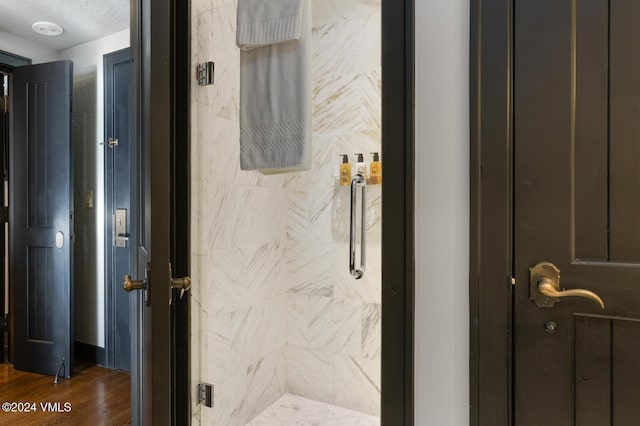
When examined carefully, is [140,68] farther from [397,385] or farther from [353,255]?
[353,255]

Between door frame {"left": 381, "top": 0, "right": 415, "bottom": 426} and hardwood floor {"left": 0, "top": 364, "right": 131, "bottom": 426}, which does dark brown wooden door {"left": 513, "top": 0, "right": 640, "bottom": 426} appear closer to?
door frame {"left": 381, "top": 0, "right": 415, "bottom": 426}

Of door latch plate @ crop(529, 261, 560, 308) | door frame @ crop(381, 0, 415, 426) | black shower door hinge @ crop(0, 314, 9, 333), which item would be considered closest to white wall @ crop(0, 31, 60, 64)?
black shower door hinge @ crop(0, 314, 9, 333)

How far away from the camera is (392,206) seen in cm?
100

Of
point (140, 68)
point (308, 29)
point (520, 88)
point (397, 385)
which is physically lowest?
point (397, 385)

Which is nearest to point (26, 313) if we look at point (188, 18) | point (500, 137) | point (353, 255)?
point (353, 255)

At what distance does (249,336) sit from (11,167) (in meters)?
2.20

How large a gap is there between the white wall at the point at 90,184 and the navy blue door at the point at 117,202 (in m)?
0.08

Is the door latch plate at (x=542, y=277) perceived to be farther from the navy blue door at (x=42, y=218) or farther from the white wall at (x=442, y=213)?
the navy blue door at (x=42, y=218)

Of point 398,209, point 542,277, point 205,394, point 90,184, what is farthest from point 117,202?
point 542,277

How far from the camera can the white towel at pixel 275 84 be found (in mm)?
1151

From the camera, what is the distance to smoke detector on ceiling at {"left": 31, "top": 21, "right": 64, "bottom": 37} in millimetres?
2521

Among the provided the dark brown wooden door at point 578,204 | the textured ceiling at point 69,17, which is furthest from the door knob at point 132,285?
the textured ceiling at point 69,17

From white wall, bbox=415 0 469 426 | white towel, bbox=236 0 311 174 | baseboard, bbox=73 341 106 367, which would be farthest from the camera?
baseboard, bbox=73 341 106 367

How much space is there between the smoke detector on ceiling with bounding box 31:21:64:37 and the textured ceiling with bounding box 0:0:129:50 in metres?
0.03
